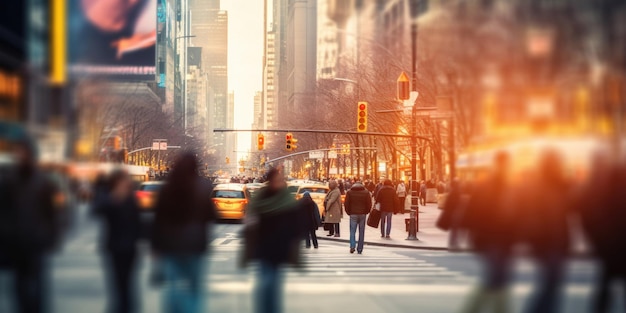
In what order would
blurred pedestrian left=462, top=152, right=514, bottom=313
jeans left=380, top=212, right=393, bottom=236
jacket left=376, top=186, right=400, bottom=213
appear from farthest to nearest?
jeans left=380, top=212, right=393, bottom=236 → jacket left=376, top=186, right=400, bottom=213 → blurred pedestrian left=462, top=152, right=514, bottom=313

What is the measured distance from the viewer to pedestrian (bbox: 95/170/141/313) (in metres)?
7.38

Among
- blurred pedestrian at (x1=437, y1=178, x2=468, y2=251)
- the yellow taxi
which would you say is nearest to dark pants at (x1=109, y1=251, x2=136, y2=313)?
blurred pedestrian at (x1=437, y1=178, x2=468, y2=251)

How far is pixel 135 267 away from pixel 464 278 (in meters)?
2.87

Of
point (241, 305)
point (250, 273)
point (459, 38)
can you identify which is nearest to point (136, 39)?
point (459, 38)

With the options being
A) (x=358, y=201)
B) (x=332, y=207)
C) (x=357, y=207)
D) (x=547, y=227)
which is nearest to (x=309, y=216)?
(x=357, y=207)

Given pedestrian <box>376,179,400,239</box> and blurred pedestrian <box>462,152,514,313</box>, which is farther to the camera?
pedestrian <box>376,179,400,239</box>

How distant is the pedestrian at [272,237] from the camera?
8.60 meters

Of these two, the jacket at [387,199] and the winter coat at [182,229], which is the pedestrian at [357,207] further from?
the winter coat at [182,229]

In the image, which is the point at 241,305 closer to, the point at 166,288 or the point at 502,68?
the point at 166,288

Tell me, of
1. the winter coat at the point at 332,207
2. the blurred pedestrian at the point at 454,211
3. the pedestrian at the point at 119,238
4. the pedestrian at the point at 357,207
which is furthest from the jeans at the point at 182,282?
the winter coat at the point at 332,207

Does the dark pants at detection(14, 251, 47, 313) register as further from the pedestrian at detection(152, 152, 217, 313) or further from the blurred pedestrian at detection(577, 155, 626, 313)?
the blurred pedestrian at detection(577, 155, 626, 313)

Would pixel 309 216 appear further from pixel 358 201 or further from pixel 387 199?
pixel 387 199

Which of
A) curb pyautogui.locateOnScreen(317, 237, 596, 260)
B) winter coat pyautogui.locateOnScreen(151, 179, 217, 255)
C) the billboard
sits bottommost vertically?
curb pyautogui.locateOnScreen(317, 237, 596, 260)

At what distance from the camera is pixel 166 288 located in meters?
7.77
